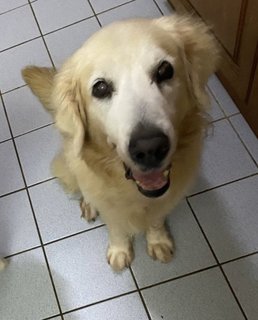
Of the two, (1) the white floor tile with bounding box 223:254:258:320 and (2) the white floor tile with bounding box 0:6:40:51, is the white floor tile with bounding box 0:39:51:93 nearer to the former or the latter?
(2) the white floor tile with bounding box 0:6:40:51

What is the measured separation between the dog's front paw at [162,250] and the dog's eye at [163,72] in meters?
0.69

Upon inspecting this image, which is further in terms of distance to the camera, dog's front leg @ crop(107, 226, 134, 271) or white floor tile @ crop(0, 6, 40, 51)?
white floor tile @ crop(0, 6, 40, 51)

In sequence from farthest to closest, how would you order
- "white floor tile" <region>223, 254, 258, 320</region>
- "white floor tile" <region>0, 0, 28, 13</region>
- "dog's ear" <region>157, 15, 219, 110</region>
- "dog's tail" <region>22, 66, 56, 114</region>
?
"white floor tile" <region>0, 0, 28, 13</region>, "white floor tile" <region>223, 254, 258, 320</region>, "dog's tail" <region>22, 66, 56, 114</region>, "dog's ear" <region>157, 15, 219, 110</region>

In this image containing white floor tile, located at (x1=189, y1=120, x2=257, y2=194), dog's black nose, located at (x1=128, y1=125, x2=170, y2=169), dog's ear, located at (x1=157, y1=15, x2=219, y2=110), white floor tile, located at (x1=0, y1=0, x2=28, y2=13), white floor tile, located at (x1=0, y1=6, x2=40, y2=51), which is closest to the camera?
dog's black nose, located at (x1=128, y1=125, x2=170, y2=169)

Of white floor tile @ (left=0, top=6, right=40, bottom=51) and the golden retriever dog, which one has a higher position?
the golden retriever dog

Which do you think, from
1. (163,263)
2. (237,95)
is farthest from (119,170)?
(237,95)

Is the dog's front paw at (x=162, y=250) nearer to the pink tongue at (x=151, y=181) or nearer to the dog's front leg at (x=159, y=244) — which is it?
the dog's front leg at (x=159, y=244)

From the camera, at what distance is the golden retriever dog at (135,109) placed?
0.94m

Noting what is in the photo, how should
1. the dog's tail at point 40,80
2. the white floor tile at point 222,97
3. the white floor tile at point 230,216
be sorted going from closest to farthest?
the dog's tail at point 40,80, the white floor tile at point 230,216, the white floor tile at point 222,97

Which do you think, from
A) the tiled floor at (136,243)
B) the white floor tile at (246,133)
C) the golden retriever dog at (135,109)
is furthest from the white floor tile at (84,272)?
the white floor tile at (246,133)

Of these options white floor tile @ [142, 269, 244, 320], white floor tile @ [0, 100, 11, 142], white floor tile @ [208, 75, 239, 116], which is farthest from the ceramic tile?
white floor tile @ [142, 269, 244, 320]

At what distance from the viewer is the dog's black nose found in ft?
2.97

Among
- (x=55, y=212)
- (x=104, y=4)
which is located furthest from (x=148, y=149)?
(x=104, y=4)

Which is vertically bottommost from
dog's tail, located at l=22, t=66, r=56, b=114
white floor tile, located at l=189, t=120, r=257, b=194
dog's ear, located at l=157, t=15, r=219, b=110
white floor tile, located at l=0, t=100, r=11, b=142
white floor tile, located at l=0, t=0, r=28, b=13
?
white floor tile, located at l=189, t=120, r=257, b=194
